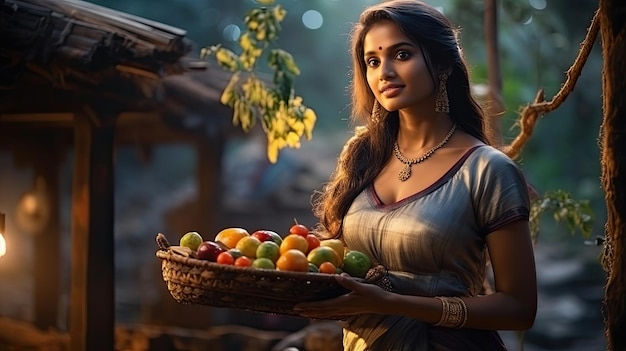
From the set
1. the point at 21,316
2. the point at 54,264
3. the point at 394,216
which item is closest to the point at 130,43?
the point at 394,216

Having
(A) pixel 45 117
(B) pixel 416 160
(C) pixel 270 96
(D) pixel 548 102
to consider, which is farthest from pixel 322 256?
(A) pixel 45 117

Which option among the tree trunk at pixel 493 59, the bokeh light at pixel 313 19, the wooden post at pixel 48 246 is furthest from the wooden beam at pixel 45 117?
the bokeh light at pixel 313 19

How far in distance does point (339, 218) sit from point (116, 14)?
242 centimetres

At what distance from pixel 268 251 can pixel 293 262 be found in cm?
11

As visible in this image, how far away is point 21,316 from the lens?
31.5 ft

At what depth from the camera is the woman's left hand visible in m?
2.01

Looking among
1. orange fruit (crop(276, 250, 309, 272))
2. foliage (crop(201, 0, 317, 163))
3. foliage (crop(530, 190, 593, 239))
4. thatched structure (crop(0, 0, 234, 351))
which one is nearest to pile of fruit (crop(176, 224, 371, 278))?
orange fruit (crop(276, 250, 309, 272))

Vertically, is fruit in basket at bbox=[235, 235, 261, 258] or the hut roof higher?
the hut roof

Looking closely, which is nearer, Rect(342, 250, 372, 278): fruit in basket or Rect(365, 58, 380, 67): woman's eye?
Rect(342, 250, 372, 278): fruit in basket

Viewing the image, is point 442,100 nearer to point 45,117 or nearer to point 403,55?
point 403,55

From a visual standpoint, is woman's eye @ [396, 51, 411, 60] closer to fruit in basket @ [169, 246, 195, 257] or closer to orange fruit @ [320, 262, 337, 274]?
orange fruit @ [320, 262, 337, 274]

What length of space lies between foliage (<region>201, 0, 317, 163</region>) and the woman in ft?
4.32

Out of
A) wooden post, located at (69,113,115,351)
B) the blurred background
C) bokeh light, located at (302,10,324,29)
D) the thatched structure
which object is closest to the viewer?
the thatched structure

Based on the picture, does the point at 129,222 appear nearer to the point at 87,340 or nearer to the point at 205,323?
the point at 205,323
